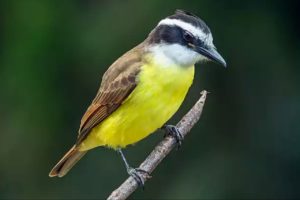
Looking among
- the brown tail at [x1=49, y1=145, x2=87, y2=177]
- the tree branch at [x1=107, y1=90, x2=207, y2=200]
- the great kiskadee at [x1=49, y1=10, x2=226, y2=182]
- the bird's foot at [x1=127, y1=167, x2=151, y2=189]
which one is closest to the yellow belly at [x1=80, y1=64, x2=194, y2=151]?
the great kiskadee at [x1=49, y1=10, x2=226, y2=182]

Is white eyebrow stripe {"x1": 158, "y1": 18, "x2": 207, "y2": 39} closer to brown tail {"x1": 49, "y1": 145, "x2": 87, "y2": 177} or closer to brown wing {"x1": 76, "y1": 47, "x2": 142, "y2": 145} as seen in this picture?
brown wing {"x1": 76, "y1": 47, "x2": 142, "y2": 145}

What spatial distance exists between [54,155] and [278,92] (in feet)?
6.20

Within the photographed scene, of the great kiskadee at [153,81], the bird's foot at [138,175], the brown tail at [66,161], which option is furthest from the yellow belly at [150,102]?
the brown tail at [66,161]

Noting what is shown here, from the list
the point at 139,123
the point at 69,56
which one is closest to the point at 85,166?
the point at 69,56

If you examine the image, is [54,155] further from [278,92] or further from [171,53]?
[171,53]

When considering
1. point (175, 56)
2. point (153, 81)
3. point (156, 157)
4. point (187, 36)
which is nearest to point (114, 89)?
point (153, 81)

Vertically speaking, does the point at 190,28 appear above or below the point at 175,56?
above

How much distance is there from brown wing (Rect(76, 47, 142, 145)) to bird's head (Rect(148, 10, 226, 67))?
174 mm

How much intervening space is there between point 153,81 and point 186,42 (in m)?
0.31

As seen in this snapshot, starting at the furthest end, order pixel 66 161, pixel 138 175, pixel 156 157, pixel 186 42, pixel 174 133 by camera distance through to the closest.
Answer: pixel 66 161 → pixel 174 133 → pixel 186 42 → pixel 138 175 → pixel 156 157

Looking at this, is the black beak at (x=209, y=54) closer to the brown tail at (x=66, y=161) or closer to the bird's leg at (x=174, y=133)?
the bird's leg at (x=174, y=133)

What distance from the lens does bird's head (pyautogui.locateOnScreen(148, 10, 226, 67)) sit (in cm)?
690

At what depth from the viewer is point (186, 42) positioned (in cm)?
696

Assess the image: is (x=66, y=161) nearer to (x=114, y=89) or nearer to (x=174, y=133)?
(x=114, y=89)
